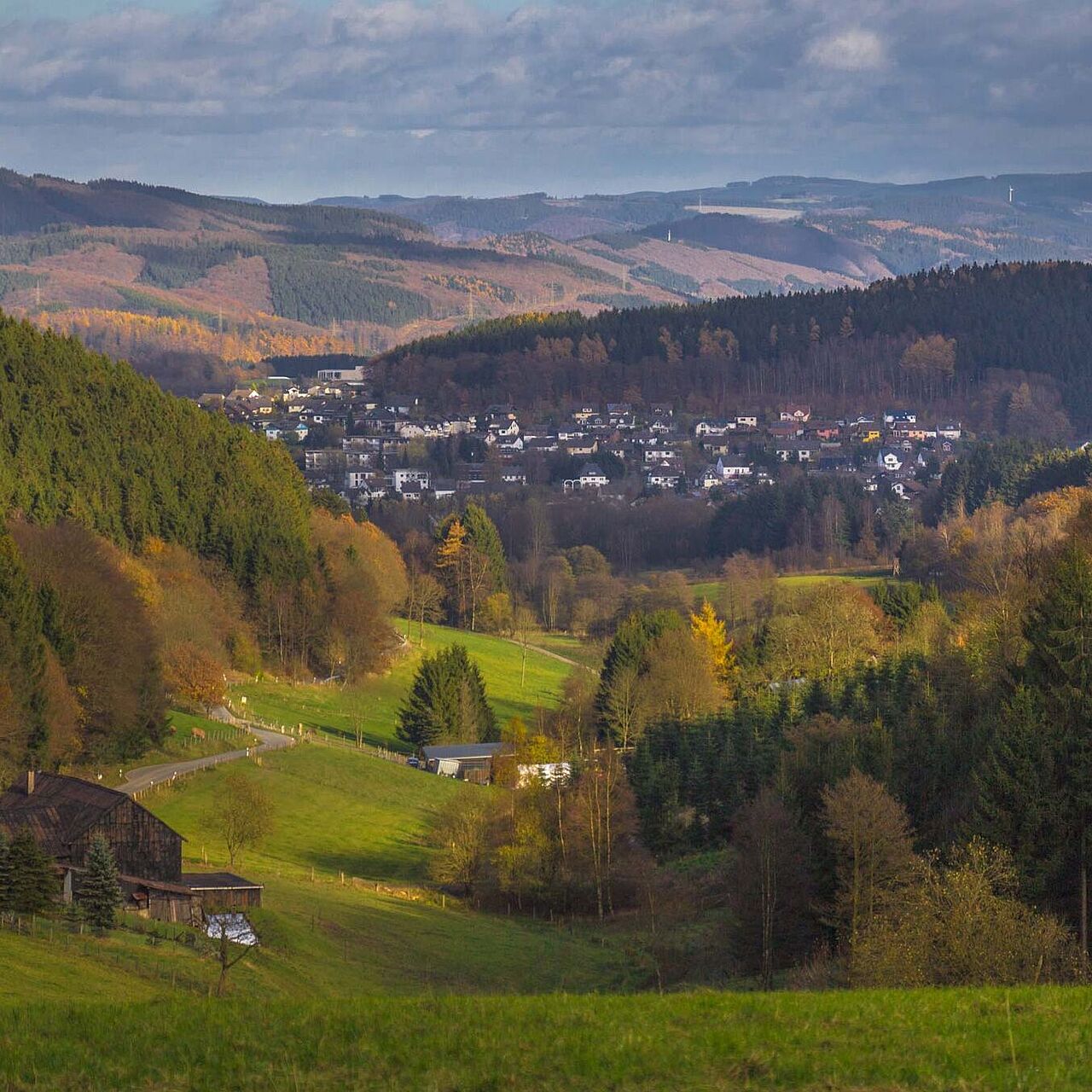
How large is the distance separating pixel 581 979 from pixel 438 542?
83142 millimetres

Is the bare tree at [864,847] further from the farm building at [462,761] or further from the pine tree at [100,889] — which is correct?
the farm building at [462,761]

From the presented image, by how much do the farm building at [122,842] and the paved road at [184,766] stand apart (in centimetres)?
753

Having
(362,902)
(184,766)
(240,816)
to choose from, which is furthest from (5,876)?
(184,766)

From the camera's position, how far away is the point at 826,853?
125ft

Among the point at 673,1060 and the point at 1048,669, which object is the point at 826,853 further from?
the point at 673,1060

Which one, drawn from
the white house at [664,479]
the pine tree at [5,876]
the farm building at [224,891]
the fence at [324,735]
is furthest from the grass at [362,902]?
the white house at [664,479]

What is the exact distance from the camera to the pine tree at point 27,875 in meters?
32.2

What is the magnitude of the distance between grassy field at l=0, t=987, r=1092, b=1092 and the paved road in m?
39.3

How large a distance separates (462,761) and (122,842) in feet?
97.5

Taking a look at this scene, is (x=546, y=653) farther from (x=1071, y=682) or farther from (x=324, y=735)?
(x=1071, y=682)

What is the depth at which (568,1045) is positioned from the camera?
46.0 ft

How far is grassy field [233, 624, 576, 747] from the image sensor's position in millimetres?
76375

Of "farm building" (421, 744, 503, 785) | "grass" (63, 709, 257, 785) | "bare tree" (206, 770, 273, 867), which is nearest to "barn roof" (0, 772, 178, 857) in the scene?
"bare tree" (206, 770, 273, 867)

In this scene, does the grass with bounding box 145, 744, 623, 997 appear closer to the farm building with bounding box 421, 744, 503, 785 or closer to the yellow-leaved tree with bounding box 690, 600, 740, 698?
the farm building with bounding box 421, 744, 503, 785
